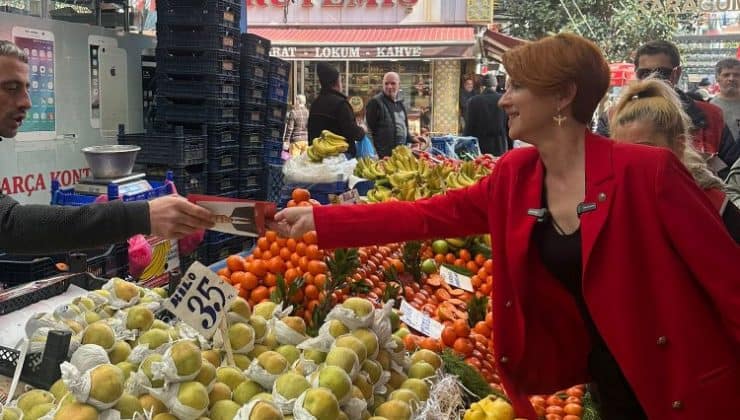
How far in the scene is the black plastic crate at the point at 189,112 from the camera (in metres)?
6.18

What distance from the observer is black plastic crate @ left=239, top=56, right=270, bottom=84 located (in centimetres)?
666

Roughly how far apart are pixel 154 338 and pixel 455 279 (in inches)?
95.1

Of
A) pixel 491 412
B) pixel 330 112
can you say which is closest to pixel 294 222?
pixel 491 412

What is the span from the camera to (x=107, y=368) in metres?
1.66

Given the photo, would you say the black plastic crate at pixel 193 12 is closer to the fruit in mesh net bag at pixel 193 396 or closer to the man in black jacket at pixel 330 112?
the man in black jacket at pixel 330 112

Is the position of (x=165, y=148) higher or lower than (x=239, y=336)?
higher

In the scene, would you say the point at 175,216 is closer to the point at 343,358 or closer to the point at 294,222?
the point at 294,222

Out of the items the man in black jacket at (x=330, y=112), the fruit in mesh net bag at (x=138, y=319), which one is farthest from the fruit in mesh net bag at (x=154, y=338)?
the man in black jacket at (x=330, y=112)

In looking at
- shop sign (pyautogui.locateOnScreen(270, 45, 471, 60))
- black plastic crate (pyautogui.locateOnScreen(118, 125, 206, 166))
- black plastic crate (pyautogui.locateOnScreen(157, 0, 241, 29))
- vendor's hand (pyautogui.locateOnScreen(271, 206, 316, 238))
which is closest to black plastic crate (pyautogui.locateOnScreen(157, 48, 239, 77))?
black plastic crate (pyautogui.locateOnScreen(157, 0, 241, 29))

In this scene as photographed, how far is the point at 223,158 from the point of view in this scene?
21.0 feet

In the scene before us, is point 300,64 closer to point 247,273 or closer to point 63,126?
point 63,126

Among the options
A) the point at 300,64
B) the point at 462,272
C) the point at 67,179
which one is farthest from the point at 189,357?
the point at 300,64

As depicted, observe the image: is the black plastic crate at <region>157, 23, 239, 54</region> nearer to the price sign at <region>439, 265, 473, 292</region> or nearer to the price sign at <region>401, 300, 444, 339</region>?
the price sign at <region>439, 265, 473, 292</region>

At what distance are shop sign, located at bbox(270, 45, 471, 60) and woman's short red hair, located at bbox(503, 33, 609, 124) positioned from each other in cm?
1556
